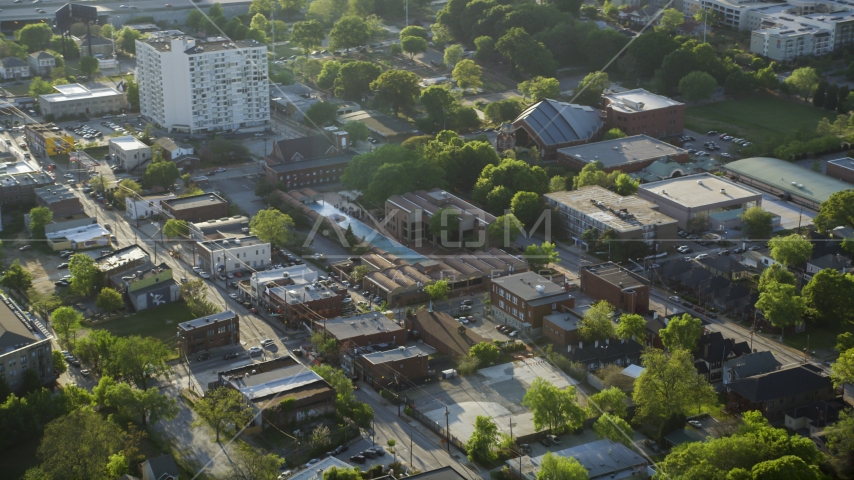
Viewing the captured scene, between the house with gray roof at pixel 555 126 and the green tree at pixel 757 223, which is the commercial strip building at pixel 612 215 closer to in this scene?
the green tree at pixel 757 223

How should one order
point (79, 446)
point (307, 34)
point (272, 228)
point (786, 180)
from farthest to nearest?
point (307, 34) < point (786, 180) < point (272, 228) < point (79, 446)

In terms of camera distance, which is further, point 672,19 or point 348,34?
point 672,19

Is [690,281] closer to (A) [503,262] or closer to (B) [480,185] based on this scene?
(A) [503,262]

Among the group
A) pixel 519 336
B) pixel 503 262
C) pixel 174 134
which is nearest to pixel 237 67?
pixel 174 134

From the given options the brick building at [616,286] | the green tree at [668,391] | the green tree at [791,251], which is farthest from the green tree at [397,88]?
the green tree at [668,391]

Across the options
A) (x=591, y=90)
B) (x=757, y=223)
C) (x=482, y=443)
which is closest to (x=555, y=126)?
(x=591, y=90)

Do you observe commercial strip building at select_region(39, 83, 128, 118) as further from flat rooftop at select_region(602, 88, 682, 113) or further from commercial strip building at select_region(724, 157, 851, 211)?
commercial strip building at select_region(724, 157, 851, 211)

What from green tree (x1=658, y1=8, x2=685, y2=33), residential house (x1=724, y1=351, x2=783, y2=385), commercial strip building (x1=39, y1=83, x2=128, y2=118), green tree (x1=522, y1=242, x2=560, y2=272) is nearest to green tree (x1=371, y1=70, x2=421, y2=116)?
commercial strip building (x1=39, y1=83, x2=128, y2=118)

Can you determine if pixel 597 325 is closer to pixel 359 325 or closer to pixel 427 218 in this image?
pixel 359 325
